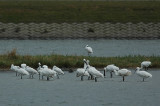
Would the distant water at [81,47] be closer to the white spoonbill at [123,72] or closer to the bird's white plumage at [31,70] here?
the bird's white plumage at [31,70]

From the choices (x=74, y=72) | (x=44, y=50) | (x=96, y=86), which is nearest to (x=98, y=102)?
(x=96, y=86)

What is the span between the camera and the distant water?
146 feet

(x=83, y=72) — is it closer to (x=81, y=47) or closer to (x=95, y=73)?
(x=95, y=73)

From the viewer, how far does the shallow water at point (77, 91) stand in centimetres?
2447

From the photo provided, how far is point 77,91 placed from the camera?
1059 inches

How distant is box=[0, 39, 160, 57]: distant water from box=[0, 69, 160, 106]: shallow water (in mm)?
12863

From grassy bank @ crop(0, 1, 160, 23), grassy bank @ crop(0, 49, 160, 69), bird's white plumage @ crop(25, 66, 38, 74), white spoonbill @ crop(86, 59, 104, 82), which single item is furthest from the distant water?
white spoonbill @ crop(86, 59, 104, 82)

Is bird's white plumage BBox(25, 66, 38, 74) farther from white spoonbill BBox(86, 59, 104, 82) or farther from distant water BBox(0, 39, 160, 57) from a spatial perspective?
distant water BBox(0, 39, 160, 57)

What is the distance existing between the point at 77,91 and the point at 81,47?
22.3 meters

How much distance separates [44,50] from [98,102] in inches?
870

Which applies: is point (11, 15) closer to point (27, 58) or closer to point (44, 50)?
point (44, 50)

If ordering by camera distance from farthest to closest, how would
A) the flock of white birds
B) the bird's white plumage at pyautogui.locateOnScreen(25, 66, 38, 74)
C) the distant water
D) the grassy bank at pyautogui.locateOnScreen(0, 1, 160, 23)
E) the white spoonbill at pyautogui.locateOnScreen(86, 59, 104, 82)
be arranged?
the grassy bank at pyautogui.locateOnScreen(0, 1, 160, 23), the distant water, the bird's white plumage at pyautogui.locateOnScreen(25, 66, 38, 74), the flock of white birds, the white spoonbill at pyautogui.locateOnScreen(86, 59, 104, 82)

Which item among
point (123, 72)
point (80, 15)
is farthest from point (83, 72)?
point (80, 15)

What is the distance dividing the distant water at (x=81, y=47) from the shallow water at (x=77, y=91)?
12.9m
